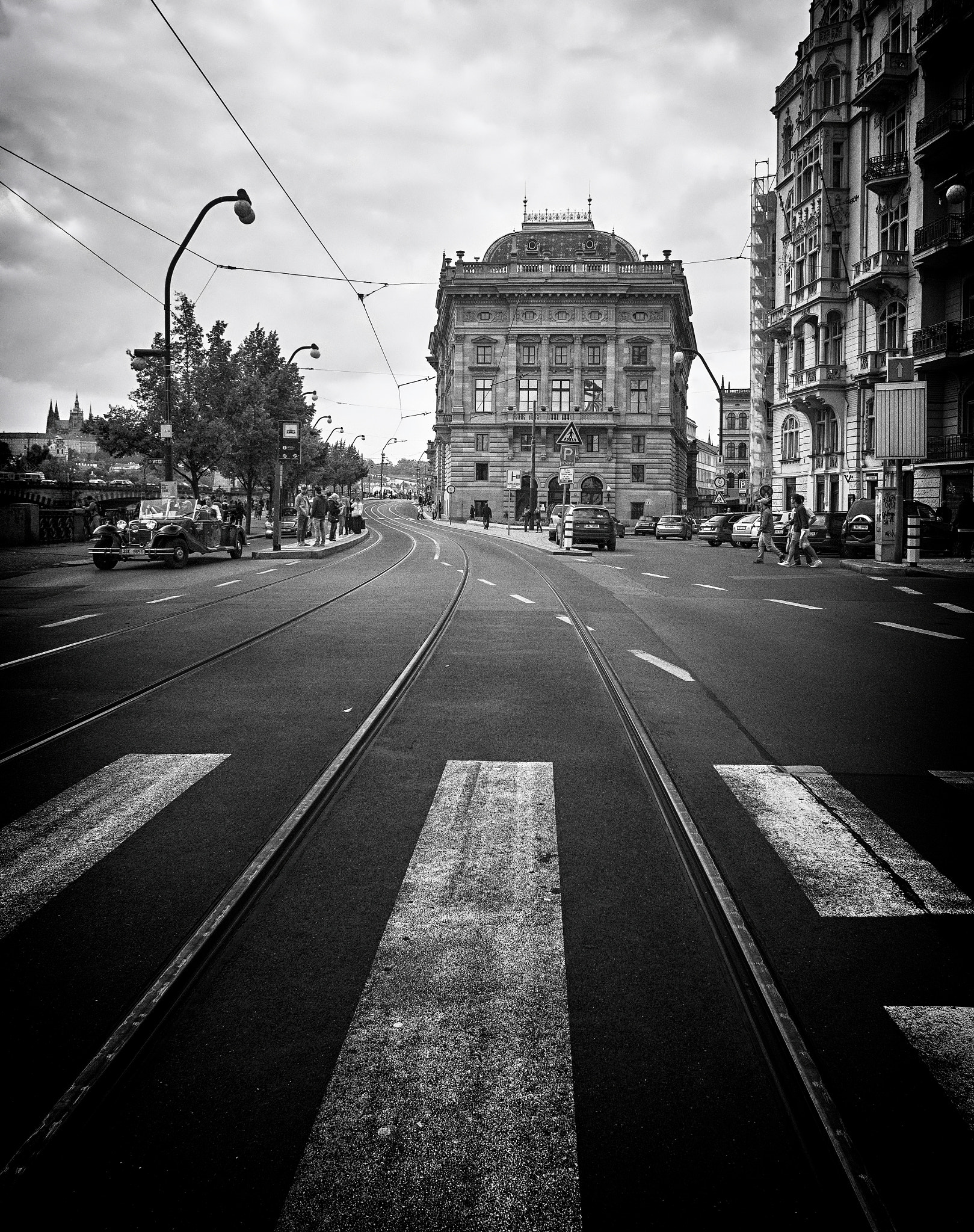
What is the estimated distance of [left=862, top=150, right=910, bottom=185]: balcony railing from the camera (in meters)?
40.4

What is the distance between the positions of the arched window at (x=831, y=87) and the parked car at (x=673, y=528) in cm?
2158

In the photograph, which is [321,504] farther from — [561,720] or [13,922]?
[13,922]

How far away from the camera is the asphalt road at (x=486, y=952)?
237 centimetres

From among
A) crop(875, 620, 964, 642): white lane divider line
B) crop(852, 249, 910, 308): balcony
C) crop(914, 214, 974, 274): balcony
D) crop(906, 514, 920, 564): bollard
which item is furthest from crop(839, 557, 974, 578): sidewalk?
crop(852, 249, 910, 308): balcony

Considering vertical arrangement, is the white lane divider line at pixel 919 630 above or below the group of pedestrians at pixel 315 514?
below

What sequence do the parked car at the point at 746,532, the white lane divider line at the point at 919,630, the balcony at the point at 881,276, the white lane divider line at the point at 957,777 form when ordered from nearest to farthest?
the white lane divider line at the point at 957,777
the white lane divider line at the point at 919,630
the balcony at the point at 881,276
the parked car at the point at 746,532

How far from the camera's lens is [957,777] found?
19.4 ft

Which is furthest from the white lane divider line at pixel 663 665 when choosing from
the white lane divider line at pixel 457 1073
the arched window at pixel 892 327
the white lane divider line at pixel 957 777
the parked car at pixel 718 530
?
the parked car at pixel 718 530

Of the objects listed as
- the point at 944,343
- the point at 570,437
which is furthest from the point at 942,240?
the point at 570,437

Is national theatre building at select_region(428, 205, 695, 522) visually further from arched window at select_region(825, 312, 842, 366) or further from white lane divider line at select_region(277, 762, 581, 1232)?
white lane divider line at select_region(277, 762, 581, 1232)

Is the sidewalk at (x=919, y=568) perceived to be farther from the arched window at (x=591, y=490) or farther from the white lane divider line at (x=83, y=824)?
the arched window at (x=591, y=490)

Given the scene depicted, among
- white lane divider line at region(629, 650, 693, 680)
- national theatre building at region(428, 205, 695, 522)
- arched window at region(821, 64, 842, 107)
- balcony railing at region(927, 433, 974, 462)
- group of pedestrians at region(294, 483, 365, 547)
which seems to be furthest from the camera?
national theatre building at region(428, 205, 695, 522)

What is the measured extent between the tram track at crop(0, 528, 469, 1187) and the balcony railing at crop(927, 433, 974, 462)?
3549cm

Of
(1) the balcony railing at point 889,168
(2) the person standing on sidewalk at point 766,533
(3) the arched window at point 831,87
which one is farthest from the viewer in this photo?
(3) the arched window at point 831,87
